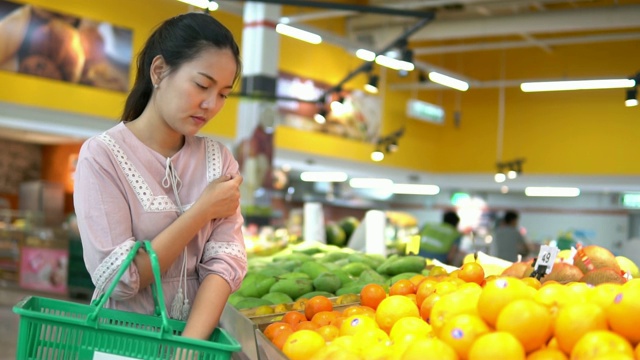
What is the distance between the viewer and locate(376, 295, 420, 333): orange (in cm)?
218

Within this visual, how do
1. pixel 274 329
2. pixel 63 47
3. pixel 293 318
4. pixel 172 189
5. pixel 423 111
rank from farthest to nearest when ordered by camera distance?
pixel 423 111 → pixel 63 47 → pixel 293 318 → pixel 274 329 → pixel 172 189

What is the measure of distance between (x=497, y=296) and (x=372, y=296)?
0.97m

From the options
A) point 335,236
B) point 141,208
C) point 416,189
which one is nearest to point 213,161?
point 141,208

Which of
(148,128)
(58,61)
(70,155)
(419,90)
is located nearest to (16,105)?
(58,61)

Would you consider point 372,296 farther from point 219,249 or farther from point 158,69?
point 158,69

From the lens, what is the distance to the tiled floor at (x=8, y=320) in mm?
6871

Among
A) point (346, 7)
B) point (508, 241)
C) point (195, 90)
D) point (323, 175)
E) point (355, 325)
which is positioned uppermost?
point (346, 7)

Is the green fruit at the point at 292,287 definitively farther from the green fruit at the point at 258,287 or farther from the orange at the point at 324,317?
the orange at the point at 324,317

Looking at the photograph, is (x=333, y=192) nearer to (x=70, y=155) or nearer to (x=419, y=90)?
(x=419, y=90)

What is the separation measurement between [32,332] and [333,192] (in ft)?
62.4

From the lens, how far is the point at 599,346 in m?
1.49

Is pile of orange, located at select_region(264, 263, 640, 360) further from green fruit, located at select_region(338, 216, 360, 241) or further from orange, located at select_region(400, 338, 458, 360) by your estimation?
green fruit, located at select_region(338, 216, 360, 241)

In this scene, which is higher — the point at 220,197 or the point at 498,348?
the point at 220,197

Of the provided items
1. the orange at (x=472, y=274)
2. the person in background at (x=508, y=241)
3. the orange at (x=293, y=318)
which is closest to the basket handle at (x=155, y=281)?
the orange at (x=293, y=318)
